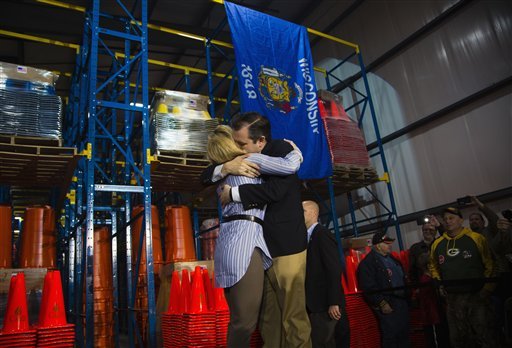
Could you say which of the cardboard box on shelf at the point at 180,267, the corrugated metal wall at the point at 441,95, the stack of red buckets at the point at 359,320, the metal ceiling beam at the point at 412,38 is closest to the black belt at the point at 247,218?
the stack of red buckets at the point at 359,320

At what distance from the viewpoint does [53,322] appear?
13.5ft

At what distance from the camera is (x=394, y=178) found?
1112cm

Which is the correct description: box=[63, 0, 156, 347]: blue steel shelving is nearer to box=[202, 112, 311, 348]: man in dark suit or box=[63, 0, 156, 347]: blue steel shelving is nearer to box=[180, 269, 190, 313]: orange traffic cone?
box=[180, 269, 190, 313]: orange traffic cone

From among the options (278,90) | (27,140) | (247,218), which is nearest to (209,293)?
(247,218)

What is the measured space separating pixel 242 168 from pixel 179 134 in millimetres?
4974

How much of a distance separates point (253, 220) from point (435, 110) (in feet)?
30.5

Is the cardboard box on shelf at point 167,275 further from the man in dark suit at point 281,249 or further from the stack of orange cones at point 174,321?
the man in dark suit at point 281,249

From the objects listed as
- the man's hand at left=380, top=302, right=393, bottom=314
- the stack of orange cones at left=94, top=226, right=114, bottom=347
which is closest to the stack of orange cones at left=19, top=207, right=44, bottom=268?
the stack of orange cones at left=94, top=226, right=114, bottom=347

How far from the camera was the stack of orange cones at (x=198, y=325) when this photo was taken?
4180 millimetres

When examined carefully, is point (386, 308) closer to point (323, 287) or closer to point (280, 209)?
point (323, 287)

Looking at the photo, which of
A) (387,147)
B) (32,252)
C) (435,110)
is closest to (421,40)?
(435,110)

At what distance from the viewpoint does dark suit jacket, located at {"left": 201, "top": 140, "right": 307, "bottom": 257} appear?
219 cm

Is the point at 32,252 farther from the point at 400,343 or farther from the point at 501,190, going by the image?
the point at 501,190

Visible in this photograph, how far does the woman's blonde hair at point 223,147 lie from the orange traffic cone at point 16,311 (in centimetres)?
A: 299
